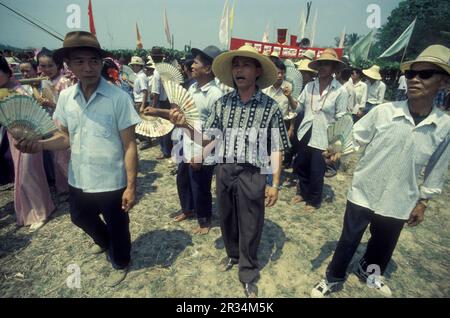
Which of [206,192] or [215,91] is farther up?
[215,91]

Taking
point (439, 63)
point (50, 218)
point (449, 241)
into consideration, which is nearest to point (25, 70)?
point (50, 218)

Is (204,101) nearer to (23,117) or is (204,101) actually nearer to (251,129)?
(251,129)

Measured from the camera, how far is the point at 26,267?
304 centimetres

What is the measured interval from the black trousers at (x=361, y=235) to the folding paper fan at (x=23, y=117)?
123 inches

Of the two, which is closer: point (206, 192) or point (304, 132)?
point (206, 192)

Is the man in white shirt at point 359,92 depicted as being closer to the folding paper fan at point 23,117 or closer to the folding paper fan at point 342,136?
the folding paper fan at point 342,136

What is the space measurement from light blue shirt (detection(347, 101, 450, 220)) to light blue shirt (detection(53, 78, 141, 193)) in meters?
2.21

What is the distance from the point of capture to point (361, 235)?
2.52 metres

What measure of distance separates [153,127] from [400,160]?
286 cm

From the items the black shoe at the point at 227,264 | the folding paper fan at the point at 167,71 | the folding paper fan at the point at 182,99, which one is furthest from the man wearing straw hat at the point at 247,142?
the folding paper fan at the point at 167,71

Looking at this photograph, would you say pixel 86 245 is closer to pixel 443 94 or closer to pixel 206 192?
pixel 206 192

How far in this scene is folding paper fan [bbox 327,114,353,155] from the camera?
2.86 m
